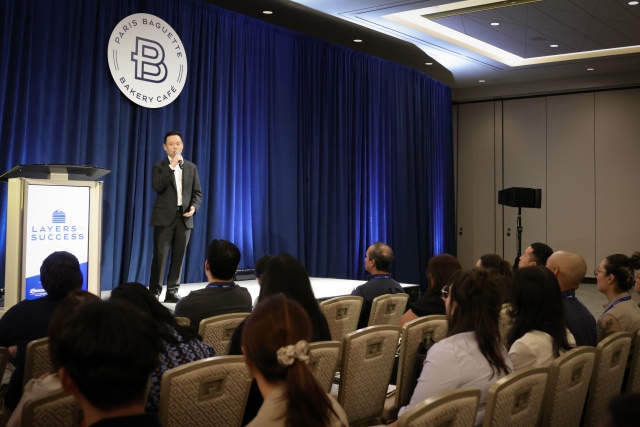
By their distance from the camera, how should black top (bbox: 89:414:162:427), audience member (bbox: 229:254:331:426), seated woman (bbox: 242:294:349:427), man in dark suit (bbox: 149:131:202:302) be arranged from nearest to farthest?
black top (bbox: 89:414:162:427), seated woman (bbox: 242:294:349:427), audience member (bbox: 229:254:331:426), man in dark suit (bbox: 149:131:202:302)

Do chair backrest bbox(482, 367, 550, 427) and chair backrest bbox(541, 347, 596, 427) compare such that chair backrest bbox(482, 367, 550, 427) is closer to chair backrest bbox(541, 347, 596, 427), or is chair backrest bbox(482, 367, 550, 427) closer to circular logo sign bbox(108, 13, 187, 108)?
chair backrest bbox(541, 347, 596, 427)

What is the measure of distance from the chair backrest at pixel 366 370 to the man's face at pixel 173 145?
3.95m

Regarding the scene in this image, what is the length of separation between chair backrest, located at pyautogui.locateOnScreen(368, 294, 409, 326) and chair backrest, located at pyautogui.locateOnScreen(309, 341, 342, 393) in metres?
1.51

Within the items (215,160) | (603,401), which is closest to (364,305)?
(603,401)

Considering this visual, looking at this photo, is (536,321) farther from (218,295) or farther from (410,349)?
(218,295)

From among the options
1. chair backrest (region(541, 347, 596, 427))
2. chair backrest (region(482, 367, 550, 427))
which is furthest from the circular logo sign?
chair backrest (region(482, 367, 550, 427))

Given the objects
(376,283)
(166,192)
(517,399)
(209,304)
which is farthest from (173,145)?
(517,399)

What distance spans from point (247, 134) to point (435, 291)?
513 cm

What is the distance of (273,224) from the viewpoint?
896 centimetres

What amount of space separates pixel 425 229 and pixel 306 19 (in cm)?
483

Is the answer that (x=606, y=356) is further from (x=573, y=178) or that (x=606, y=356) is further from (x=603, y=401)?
(x=573, y=178)

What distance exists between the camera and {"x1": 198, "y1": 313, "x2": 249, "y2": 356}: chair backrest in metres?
3.10

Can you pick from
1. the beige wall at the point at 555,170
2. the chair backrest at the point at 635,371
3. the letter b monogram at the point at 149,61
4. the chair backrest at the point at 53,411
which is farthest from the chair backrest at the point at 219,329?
the beige wall at the point at 555,170

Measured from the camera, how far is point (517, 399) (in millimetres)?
2217
